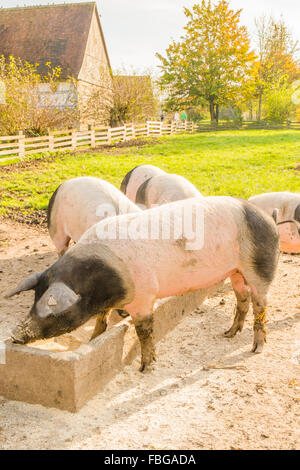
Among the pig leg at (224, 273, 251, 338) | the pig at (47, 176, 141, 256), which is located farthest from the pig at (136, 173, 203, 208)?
the pig leg at (224, 273, 251, 338)

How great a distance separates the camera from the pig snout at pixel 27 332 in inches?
129

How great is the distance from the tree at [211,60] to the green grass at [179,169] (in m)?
19.0

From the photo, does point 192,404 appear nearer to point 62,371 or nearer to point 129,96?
point 62,371

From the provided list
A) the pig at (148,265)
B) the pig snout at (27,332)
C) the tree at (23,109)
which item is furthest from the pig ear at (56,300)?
the tree at (23,109)

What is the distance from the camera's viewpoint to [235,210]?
12.6 feet

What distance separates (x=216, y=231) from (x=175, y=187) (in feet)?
7.94

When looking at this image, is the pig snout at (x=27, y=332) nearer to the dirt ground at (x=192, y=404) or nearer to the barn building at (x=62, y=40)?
the dirt ground at (x=192, y=404)

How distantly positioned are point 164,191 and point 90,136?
15233mm

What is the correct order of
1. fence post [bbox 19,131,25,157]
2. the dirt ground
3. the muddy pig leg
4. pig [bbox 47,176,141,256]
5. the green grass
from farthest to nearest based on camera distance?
fence post [bbox 19,131,25,157] < the green grass < pig [bbox 47,176,141,256] < the muddy pig leg < the dirt ground

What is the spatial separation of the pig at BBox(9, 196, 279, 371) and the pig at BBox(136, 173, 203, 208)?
2.04 metres

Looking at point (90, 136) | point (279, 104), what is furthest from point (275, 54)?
point (90, 136)

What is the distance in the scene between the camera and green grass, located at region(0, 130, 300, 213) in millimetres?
10898

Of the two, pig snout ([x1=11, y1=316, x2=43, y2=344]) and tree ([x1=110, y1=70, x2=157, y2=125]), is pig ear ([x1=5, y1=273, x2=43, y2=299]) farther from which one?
tree ([x1=110, y1=70, x2=157, y2=125])
